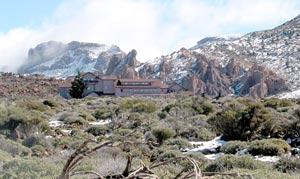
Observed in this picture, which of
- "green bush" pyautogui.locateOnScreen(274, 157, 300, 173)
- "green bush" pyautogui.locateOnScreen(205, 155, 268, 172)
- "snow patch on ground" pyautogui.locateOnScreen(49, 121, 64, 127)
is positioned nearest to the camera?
"green bush" pyautogui.locateOnScreen(205, 155, 268, 172)

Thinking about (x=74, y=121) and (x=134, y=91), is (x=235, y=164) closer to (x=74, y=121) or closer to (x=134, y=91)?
(x=74, y=121)

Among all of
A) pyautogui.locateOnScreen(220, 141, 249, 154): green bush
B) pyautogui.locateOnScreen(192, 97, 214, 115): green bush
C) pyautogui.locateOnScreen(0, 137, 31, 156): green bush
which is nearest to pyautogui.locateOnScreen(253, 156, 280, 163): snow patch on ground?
pyautogui.locateOnScreen(220, 141, 249, 154): green bush

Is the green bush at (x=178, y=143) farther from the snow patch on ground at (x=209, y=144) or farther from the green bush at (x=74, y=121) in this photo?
the green bush at (x=74, y=121)

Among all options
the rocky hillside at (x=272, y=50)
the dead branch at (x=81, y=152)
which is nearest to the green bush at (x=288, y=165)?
the dead branch at (x=81, y=152)

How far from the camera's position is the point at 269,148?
14555 mm

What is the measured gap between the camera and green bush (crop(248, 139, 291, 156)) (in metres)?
14.5

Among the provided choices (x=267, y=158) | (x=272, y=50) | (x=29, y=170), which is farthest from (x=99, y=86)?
(x=29, y=170)

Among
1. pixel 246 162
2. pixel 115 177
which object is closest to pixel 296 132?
pixel 246 162

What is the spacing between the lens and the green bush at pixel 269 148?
1447 cm

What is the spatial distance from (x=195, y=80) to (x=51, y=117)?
74085mm

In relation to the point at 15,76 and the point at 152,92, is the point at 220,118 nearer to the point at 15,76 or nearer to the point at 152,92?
the point at 152,92

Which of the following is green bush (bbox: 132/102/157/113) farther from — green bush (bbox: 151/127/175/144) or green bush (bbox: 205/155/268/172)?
green bush (bbox: 205/155/268/172)

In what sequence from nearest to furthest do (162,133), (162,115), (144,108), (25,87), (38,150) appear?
(38,150) < (162,133) < (162,115) < (144,108) < (25,87)

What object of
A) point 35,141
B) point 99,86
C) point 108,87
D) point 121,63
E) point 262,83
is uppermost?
point 121,63
